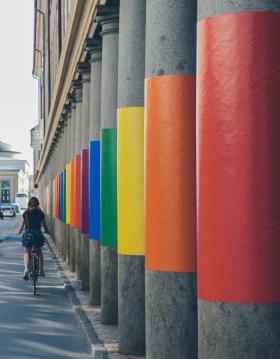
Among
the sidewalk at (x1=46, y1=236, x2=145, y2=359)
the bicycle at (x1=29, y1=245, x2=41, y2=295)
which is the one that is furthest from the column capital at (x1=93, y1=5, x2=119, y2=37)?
the bicycle at (x1=29, y1=245, x2=41, y2=295)

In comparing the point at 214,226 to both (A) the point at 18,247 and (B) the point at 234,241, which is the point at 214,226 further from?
(A) the point at 18,247

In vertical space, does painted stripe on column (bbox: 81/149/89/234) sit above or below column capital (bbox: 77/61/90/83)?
below

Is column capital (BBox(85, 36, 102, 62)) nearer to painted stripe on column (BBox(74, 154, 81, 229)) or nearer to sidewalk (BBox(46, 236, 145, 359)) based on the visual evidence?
sidewalk (BBox(46, 236, 145, 359))

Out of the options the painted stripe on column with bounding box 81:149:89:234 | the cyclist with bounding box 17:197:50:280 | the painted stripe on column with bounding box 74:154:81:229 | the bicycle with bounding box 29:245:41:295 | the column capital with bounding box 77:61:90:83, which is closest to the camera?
the bicycle with bounding box 29:245:41:295

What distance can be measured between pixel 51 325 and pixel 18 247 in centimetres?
2514

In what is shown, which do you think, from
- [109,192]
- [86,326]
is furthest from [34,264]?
[109,192]

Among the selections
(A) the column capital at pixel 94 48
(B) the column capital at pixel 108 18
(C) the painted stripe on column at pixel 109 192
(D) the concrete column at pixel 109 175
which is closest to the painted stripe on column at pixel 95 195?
(A) the column capital at pixel 94 48

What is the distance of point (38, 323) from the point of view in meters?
13.2

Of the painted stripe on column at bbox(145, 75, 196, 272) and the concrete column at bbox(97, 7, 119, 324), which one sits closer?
the painted stripe on column at bbox(145, 75, 196, 272)

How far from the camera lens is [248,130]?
6.23m

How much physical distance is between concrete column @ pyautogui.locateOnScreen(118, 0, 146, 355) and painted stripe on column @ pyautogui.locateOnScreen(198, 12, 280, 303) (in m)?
3.91

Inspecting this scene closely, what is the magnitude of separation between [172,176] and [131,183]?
209cm

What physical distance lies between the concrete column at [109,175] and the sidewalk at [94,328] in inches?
14.9

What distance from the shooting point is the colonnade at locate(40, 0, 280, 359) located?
20.4 ft
